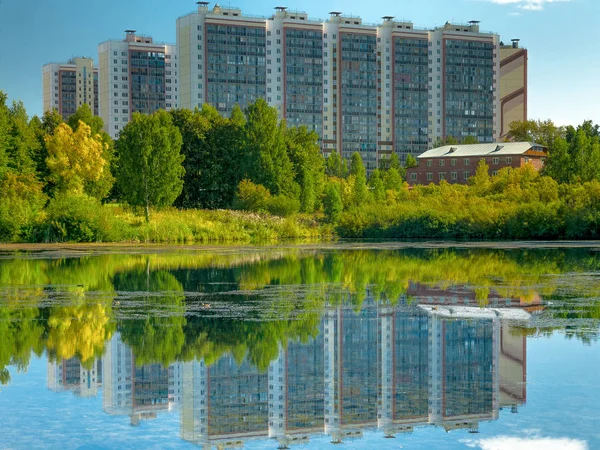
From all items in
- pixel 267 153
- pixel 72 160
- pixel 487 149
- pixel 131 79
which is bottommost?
pixel 72 160

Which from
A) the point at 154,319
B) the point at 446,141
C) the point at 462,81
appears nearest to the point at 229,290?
the point at 154,319

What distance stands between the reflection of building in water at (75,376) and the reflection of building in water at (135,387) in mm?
138

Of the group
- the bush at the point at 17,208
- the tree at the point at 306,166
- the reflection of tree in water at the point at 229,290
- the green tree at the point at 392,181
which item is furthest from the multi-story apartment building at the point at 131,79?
the reflection of tree in water at the point at 229,290

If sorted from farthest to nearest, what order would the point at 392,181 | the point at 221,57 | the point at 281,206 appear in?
the point at 221,57, the point at 392,181, the point at 281,206

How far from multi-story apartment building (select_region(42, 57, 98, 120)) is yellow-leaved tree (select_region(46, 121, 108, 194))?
134439 mm

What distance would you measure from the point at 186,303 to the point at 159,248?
25315 millimetres

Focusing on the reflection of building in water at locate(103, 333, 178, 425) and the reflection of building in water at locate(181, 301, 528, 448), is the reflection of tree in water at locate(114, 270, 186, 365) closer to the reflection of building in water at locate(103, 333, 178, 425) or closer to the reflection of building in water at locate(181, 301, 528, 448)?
Answer: the reflection of building in water at locate(103, 333, 178, 425)

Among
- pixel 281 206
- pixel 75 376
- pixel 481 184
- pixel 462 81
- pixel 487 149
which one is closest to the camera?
pixel 75 376

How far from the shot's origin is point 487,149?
337ft

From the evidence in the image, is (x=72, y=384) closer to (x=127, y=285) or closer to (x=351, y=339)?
(x=351, y=339)

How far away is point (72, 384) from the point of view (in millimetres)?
11289

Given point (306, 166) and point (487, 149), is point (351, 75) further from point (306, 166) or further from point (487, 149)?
point (306, 166)

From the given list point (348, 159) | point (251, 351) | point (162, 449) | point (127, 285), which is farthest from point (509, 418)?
point (348, 159)

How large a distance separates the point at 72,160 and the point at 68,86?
13782 centimetres
